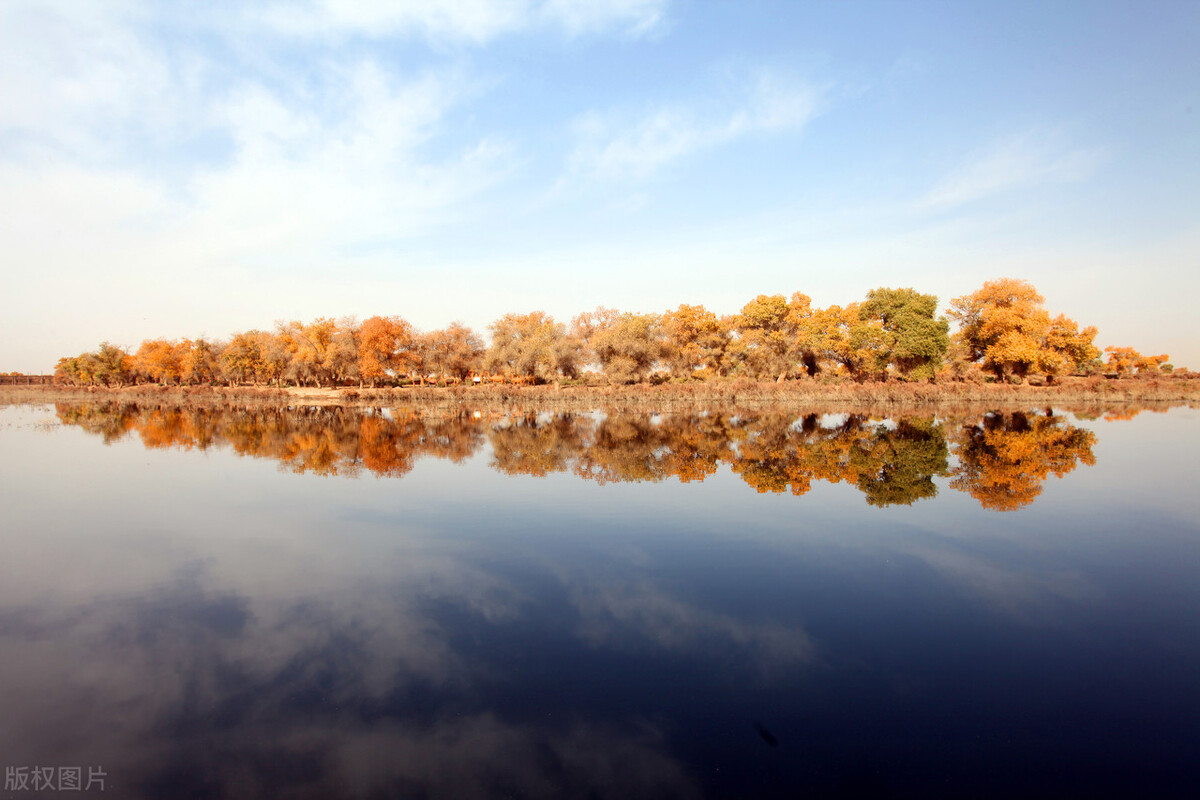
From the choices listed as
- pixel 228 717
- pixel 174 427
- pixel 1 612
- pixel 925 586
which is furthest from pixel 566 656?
pixel 174 427

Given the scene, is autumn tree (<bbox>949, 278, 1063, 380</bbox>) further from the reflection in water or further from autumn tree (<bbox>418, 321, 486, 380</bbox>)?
autumn tree (<bbox>418, 321, 486, 380</bbox>)

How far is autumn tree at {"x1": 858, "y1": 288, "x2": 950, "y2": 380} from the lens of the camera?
190ft

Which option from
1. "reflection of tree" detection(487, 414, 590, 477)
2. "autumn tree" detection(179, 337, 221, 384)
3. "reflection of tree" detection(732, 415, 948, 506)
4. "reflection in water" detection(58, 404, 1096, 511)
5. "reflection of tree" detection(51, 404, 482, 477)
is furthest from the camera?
Answer: "autumn tree" detection(179, 337, 221, 384)

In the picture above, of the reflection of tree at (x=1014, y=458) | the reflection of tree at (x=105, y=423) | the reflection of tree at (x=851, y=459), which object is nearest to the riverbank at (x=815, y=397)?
the reflection of tree at (x=1014, y=458)

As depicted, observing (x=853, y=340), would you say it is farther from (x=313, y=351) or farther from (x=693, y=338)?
(x=313, y=351)

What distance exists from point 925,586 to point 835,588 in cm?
130

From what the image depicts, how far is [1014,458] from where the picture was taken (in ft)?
64.3

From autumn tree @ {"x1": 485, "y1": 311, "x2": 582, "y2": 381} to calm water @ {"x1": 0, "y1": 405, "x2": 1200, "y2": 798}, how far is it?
169ft

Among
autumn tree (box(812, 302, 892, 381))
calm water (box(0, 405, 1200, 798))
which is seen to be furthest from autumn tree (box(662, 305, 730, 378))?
calm water (box(0, 405, 1200, 798))

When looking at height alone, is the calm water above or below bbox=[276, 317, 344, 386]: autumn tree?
below

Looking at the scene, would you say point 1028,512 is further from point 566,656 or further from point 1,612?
point 1,612

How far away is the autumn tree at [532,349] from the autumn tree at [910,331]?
31506 mm

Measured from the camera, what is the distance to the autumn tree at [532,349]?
219 feet

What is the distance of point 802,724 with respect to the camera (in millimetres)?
5180
